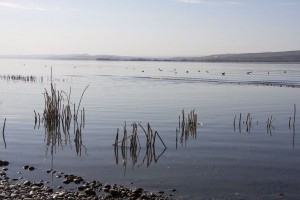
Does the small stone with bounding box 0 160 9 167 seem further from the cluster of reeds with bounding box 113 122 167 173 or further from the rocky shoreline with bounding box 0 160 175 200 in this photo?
the cluster of reeds with bounding box 113 122 167 173

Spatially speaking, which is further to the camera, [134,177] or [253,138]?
[253,138]

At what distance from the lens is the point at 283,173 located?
1919cm

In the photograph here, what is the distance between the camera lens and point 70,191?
52.5 feet

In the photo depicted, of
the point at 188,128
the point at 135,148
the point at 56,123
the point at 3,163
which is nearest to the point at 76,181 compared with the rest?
the point at 3,163

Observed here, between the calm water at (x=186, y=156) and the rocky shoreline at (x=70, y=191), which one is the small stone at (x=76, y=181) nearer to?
the rocky shoreline at (x=70, y=191)

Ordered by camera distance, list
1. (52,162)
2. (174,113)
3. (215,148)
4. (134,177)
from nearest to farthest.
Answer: (134,177), (52,162), (215,148), (174,113)

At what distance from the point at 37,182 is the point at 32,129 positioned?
552 inches

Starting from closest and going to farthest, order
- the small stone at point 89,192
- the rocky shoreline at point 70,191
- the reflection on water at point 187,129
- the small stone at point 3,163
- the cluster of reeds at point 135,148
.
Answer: the rocky shoreline at point 70,191
the small stone at point 89,192
the small stone at point 3,163
the cluster of reeds at point 135,148
the reflection on water at point 187,129

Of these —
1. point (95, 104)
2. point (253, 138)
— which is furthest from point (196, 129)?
point (95, 104)

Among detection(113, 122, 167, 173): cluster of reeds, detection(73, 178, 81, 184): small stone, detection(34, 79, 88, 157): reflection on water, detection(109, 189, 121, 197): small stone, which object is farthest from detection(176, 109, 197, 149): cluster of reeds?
detection(109, 189, 121, 197): small stone

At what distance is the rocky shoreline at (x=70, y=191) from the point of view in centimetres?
1497

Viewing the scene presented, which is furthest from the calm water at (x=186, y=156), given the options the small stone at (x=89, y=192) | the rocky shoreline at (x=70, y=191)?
the small stone at (x=89, y=192)

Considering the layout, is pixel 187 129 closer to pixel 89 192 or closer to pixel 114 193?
pixel 114 193

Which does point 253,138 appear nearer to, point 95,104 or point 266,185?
Result: point 266,185
